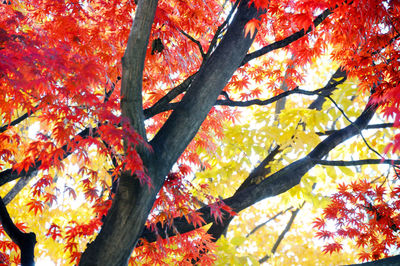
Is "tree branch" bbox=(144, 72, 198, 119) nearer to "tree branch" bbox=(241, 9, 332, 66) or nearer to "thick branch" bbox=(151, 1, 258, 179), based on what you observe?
"thick branch" bbox=(151, 1, 258, 179)

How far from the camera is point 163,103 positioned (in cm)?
329

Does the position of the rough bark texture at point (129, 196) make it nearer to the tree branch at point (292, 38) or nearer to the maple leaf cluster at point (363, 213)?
the tree branch at point (292, 38)

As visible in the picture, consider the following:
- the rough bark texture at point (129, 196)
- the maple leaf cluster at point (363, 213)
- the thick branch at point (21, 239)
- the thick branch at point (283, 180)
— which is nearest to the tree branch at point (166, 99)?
the rough bark texture at point (129, 196)

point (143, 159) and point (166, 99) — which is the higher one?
point (166, 99)

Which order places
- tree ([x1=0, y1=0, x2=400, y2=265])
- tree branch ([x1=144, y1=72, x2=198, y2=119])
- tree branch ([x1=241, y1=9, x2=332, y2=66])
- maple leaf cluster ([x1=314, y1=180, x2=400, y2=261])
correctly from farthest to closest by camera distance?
maple leaf cluster ([x1=314, y1=180, x2=400, y2=261]), tree branch ([x1=144, y1=72, x2=198, y2=119]), tree branch ([x1=241, y1=9, x2=332, y2=66]), tree ([x1=0, y1=0, x2=400, y2=265])

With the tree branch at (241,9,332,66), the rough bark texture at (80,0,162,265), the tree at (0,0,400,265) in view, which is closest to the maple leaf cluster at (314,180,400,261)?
the tree at (0,0,400,265)

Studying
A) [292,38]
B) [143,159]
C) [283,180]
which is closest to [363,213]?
[283,180]

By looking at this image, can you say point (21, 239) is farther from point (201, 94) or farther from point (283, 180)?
point (283, 180)

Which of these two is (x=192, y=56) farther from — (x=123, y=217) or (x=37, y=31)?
(x=123, y=217)

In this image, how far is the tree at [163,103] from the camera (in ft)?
8.62

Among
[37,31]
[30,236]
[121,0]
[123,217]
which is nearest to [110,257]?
[123,217]

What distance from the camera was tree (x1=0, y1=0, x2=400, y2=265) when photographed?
263 centimetres

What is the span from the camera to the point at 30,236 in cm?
311

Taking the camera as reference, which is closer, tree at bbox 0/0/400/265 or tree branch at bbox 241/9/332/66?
tree at bbox 0/0/400/265
